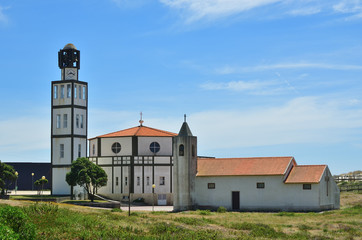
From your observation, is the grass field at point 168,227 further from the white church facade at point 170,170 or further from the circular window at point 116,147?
the circular window at point 116,147

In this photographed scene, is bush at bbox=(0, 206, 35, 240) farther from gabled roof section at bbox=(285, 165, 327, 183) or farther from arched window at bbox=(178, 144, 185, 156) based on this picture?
gabled roof section at bbox=(285, 165, 327, 183)

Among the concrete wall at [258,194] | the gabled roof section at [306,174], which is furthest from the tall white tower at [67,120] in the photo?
the gabled roof section at [306,174]

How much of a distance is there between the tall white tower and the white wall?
7282 millimetres

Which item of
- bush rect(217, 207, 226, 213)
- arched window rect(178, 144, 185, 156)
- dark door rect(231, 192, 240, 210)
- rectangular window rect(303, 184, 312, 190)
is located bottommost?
bush rect(217, 207, 226, 213)

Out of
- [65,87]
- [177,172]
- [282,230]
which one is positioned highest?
[65,87]

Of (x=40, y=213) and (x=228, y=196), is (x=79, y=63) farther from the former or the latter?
(x=40, y=213)

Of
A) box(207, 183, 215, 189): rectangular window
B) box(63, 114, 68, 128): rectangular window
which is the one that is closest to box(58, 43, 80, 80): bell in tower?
box(63, 114, 68, 128): rectangular window

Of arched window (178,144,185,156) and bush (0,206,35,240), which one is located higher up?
arched window (178,144,185,156)

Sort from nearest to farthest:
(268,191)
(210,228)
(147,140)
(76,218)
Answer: (76,218) → (210,228) → (268,191) → (147,140)

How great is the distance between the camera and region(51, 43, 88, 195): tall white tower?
68.0m

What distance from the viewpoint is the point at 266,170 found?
56125 millimetres

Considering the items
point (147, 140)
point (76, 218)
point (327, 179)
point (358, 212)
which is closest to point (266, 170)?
point (327, 179)

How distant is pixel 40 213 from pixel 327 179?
103ft

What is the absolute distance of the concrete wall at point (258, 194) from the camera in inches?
2114
